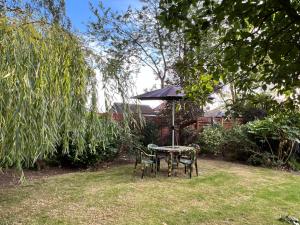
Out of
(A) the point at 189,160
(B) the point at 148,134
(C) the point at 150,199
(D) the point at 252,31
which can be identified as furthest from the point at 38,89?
(B) the point at 148,134

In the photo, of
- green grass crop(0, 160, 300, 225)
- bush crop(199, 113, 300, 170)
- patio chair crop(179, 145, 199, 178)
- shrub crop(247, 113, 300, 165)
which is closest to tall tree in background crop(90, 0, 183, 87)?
bush crop(199, 113, 300, 170)

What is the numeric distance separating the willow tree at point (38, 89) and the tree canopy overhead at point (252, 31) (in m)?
0.71

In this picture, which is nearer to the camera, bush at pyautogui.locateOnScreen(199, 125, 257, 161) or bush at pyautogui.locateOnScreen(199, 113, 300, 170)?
bush at pyautogui.locateOnScreen(199, 113, 300, 170)

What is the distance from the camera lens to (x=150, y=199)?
4.81m

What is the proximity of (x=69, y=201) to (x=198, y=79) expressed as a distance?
2.96 m

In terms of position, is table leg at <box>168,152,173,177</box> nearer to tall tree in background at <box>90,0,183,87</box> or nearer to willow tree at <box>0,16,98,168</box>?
willow tree at <box>0,16,98,168</box>

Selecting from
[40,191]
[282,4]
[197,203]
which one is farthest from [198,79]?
[40,191]

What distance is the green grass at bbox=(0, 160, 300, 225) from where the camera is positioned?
3971 millimetres

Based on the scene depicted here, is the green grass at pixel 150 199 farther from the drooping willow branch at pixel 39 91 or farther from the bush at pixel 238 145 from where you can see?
the drooping willow branch at pixel 39 91

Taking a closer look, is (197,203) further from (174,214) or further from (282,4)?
(282,4)

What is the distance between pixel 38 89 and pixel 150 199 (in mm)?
3447

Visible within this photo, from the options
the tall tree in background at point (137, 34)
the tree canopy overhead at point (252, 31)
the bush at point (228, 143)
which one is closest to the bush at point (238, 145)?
the bush at point (228, 143)

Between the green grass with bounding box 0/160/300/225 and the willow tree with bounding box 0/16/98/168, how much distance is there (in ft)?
7.31

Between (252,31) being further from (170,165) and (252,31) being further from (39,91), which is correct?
(170,165)
